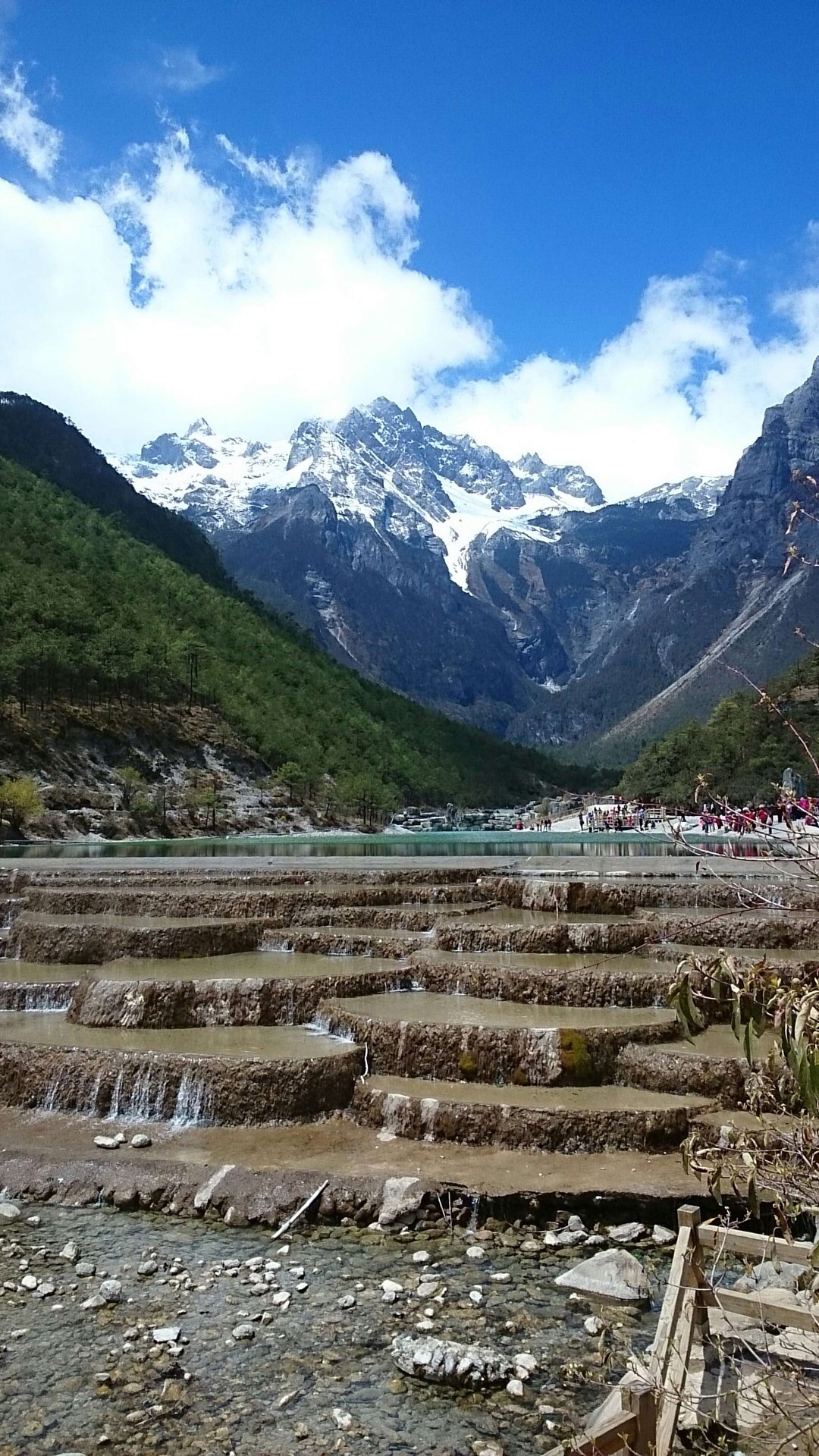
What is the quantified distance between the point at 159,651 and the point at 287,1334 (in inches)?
3934

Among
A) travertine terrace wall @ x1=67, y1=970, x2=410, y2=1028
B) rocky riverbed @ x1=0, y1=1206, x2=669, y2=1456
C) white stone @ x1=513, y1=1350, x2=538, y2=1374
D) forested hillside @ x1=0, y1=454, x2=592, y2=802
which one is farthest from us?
forested hillside @ x1=0, y1=454, x2=592, y2=802

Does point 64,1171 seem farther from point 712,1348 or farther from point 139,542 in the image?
point 139,542

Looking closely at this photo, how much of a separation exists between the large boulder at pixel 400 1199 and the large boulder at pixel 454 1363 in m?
2.64

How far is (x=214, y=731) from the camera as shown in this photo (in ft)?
334

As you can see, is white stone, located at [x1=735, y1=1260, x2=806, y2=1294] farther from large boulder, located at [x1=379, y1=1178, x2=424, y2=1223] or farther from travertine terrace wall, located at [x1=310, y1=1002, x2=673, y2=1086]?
travertine terrace wall, located at [x1=310, y1=1002, x2=673, y2=1086]

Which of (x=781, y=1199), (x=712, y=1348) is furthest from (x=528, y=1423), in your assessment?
(x=781, y=1199)

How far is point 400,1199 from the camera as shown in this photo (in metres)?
10.9

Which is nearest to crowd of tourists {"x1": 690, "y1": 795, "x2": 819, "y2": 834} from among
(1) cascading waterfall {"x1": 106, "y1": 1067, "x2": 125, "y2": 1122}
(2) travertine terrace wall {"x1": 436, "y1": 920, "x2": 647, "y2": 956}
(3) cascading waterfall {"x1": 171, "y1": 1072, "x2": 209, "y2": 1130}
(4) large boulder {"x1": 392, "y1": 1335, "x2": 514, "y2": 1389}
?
(4) large boulder {"x1": 392, "y1": 1335, "x2": 514, "y2": 1389}

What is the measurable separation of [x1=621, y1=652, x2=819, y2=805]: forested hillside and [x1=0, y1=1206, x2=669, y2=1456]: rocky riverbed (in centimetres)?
8304

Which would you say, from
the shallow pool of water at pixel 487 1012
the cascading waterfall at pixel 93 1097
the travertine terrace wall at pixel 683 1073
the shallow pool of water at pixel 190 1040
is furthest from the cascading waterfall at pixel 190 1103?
the travertine terrace wall at pixel 683 1073

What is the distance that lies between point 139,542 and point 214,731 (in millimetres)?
56491

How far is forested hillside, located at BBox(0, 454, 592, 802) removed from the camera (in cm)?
9106

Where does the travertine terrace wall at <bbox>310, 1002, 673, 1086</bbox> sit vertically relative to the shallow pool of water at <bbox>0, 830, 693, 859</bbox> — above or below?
above

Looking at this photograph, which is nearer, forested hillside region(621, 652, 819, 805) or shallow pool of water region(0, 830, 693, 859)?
shallow pool of water region(0, 830, 693, 859)
